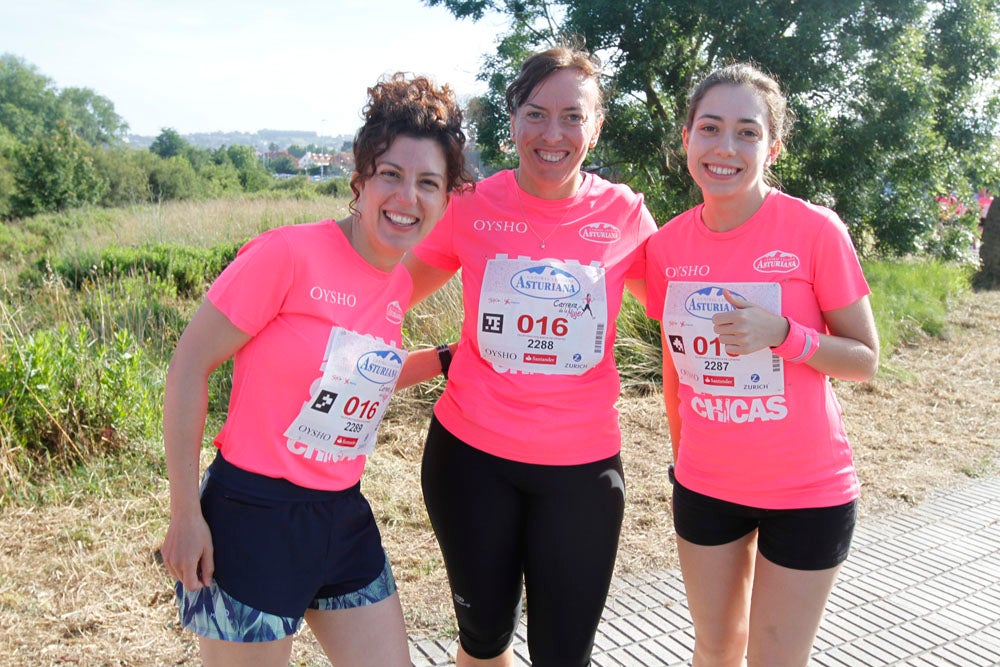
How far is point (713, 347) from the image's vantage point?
230cm

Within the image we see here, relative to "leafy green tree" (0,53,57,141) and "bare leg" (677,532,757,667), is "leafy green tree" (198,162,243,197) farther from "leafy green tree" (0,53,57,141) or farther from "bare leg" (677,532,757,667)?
"leafy green tree" (0,53,57,141)

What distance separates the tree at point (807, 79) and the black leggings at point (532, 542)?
7194 millimetres

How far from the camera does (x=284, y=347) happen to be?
6.45 ft

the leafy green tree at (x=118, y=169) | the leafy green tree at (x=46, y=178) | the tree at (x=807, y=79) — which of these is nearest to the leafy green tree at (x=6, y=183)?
the leafy green tree at (x=46, y=178)

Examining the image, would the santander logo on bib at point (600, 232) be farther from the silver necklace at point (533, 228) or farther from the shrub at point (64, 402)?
the shrub at point (64, 402)

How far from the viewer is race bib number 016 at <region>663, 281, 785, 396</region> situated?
225 cm

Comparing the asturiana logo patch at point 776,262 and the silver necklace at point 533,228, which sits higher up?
the silver necklace at point 533,228

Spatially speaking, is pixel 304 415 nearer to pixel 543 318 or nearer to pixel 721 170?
pixel 543 318

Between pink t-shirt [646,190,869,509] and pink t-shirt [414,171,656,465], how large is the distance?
259mm

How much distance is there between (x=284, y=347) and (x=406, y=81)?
0.81 meters

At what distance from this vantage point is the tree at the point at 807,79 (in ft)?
31.7


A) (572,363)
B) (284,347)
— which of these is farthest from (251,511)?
(572,363)

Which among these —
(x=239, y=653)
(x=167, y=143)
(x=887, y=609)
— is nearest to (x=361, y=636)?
(x=239, y=653)

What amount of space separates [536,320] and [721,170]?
2.31 ft
